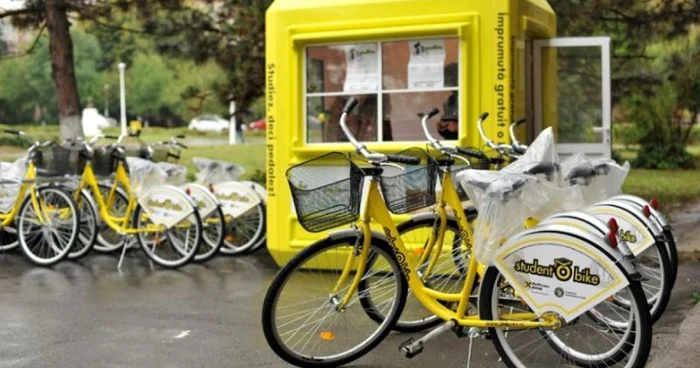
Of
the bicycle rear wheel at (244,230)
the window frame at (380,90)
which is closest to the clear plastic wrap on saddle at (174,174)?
the bicycle rear wheel at (244,230)

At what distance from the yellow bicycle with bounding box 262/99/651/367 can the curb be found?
0.22 m

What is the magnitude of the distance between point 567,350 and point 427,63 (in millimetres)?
3625

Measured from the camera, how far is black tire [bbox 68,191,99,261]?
8805mm

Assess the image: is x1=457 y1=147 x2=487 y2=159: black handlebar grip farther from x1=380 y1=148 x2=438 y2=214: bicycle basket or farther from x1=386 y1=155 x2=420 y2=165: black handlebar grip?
x1=386 y1=155 x2=420 y2=165: black handlebar grip

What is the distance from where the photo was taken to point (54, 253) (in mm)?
8844

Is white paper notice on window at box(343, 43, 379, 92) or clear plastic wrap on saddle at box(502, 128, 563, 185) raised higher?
white paper notice on window at box(343, 43, 379, 92)

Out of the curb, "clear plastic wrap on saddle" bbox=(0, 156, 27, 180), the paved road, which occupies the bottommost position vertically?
the paved road

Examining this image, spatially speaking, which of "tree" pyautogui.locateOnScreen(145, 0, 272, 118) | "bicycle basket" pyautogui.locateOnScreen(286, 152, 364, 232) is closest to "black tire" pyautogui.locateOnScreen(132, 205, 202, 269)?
"tree" pyautogui.locateOnScreen(145, 0, 272, 118)

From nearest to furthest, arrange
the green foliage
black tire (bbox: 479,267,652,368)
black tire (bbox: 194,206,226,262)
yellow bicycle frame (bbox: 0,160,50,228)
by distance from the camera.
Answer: black tire (bbox: 479,267,652,368), black tire (bbox: 194,206,226,262), yellow bicycle frame (bbox: 0,160,50,228), the green foliage

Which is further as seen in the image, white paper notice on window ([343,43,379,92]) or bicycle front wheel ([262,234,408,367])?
white paper notice on window ([343,43,379,92])

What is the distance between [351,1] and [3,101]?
513 inches

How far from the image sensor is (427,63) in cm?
776

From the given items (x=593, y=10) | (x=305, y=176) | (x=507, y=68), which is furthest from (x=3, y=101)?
(x=305, y=176)

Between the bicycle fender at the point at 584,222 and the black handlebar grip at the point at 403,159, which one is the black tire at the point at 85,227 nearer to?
the black handlebar grip at the point at 403,159
